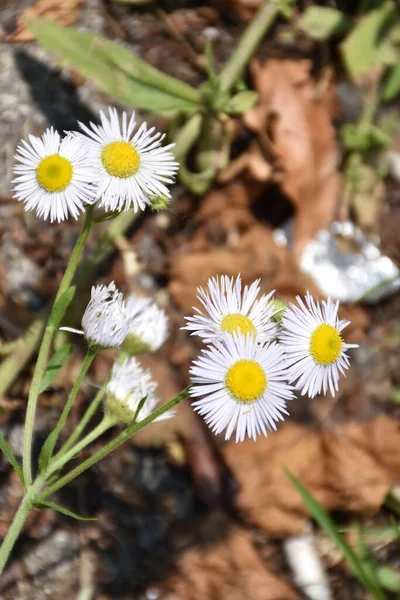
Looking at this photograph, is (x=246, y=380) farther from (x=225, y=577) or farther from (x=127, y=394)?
(x=225, y=577)

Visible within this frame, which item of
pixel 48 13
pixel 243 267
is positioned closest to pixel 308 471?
pixel 243 267

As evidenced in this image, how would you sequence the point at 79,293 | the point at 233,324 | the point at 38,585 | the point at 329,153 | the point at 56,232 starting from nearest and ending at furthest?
the point at 233,324 → the point at 38,585 → the point at 79,293 → the point at 56,232 → the point at 329,153

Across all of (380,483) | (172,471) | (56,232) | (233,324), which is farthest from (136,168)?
(380,483)

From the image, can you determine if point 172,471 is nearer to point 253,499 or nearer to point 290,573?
point 253,499

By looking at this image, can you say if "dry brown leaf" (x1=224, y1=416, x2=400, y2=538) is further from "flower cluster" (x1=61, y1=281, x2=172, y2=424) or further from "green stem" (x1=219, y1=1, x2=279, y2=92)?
"green stem" (x1=219, y1=1, x2=279, y2=92)

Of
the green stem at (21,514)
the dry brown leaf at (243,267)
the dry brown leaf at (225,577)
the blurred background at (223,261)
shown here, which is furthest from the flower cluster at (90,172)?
the dry brown leaf at (225,577)

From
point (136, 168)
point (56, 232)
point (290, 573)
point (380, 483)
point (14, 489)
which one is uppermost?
point (56, 232)
